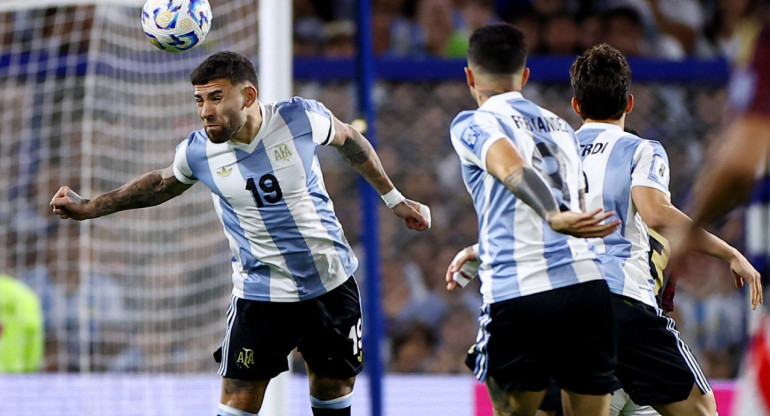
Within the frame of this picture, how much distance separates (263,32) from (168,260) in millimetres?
2162

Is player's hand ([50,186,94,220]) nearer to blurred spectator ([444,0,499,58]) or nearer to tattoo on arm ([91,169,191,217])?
tattoo on arm ([91,169,191,217])

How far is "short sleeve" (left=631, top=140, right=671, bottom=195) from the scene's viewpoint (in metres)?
4.27

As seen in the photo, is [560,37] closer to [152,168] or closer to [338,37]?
[338,37]

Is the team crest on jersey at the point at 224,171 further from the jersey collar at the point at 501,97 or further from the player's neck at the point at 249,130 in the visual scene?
the jersey collar at the point at 501,97

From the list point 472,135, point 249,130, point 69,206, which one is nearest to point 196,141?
→ point 249,130

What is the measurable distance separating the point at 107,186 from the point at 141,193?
11.3 ft

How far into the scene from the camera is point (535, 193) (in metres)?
3.63

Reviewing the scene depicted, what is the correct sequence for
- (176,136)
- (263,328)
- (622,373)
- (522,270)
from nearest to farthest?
(522,270)
(622,373)
(263,328)
(176,136)

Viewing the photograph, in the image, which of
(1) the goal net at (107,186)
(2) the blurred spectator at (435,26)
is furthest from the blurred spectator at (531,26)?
(1) the goal net at (107,186)

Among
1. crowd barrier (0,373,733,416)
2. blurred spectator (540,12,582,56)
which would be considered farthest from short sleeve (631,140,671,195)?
blurred spectator (540,12,582,56)

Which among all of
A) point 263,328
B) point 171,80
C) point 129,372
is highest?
point 171,80

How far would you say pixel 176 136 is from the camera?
24.6ft

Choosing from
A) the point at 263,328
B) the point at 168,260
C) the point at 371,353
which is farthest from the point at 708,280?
the point at 263,328

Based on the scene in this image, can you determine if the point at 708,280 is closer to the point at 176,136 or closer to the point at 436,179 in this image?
the point at 436,179
